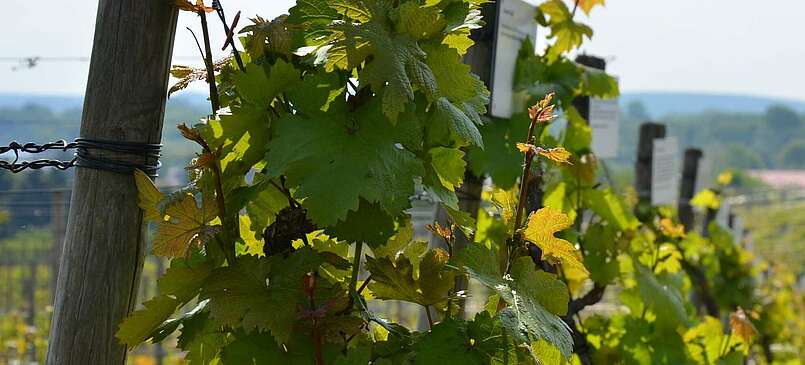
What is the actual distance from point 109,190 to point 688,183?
4859 mm

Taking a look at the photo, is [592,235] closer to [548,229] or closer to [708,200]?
[548,229]

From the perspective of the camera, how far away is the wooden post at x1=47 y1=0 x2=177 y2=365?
155cm

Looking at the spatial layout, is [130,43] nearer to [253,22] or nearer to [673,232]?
[253,22]

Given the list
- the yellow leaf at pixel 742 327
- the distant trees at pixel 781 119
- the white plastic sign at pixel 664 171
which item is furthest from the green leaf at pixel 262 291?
the distant trees at pixel 781 119

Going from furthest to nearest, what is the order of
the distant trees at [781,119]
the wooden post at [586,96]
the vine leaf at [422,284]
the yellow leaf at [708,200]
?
1. the distant trees at [781,119]
2. the yellow leaf at [708,200]
3. the wooden post at [586,96]
4. the vine leaf at [422,284]

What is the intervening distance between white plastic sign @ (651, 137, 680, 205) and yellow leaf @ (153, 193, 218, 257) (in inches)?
129

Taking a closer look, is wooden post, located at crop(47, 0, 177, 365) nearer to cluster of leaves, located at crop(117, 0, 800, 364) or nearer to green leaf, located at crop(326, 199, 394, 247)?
cluster of leaves, located at crop(117, 0, 800, 364)

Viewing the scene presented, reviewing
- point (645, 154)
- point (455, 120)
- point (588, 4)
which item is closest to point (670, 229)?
point (588, 4)

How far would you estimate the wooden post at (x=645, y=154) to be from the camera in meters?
4.73

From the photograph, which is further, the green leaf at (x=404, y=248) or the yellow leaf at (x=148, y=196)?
the green leaf at (x=404, y=248)


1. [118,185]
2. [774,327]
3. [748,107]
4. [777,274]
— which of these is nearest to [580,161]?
[118,185]

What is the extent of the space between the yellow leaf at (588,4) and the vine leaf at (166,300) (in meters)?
1.78

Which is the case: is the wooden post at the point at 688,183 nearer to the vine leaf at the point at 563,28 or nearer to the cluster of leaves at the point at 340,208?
the vine leaf at the point at 563,28

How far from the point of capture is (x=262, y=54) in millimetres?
1358
